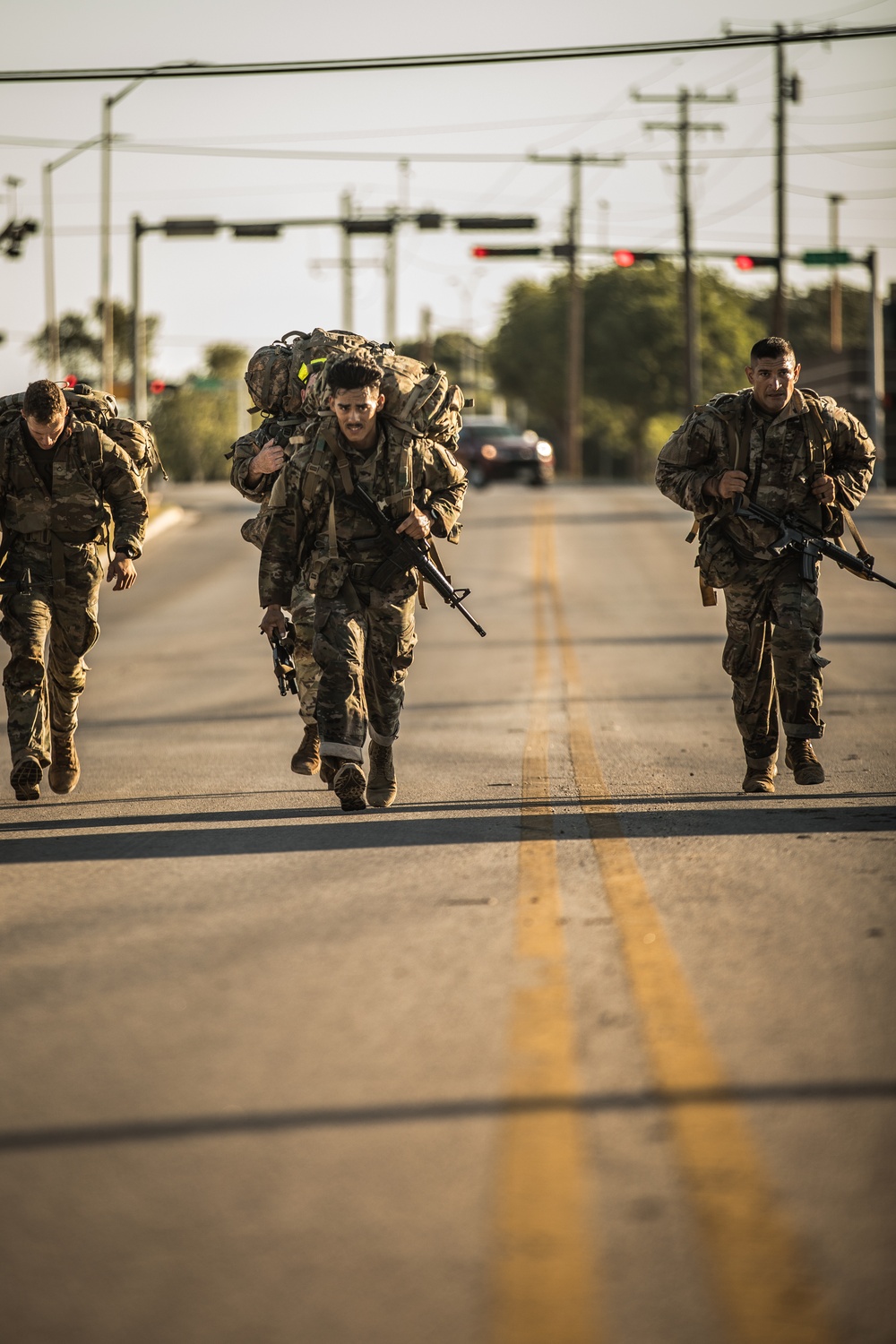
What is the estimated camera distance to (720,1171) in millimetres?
3396

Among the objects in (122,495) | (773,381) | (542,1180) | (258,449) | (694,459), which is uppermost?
(773,381)

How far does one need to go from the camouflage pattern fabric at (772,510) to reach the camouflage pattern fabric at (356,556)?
1278mm

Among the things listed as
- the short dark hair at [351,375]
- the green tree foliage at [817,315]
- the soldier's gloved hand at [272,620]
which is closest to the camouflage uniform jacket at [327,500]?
the soldier's gloved hand at [272,620]

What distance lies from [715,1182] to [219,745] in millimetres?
8385

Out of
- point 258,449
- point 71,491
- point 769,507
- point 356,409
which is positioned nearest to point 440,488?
point 356,409

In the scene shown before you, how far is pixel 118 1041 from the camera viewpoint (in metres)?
4.32

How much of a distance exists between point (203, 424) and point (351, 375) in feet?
439

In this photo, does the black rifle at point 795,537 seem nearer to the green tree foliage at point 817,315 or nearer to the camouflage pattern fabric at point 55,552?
the camouflage pattern fabric at point 55,552

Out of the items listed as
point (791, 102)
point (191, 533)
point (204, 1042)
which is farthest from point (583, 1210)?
point (791, 102)

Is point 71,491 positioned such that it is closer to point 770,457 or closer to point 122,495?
point 122,495

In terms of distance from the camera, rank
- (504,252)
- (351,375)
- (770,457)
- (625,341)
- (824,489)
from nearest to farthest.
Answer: (351,375)
(824,489)
(770,457)
(504,252)
(625,341)

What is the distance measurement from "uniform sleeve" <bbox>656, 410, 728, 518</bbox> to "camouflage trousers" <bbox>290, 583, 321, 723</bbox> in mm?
2009

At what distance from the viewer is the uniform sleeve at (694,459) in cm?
855

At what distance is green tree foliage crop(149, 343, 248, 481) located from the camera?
132 metres
